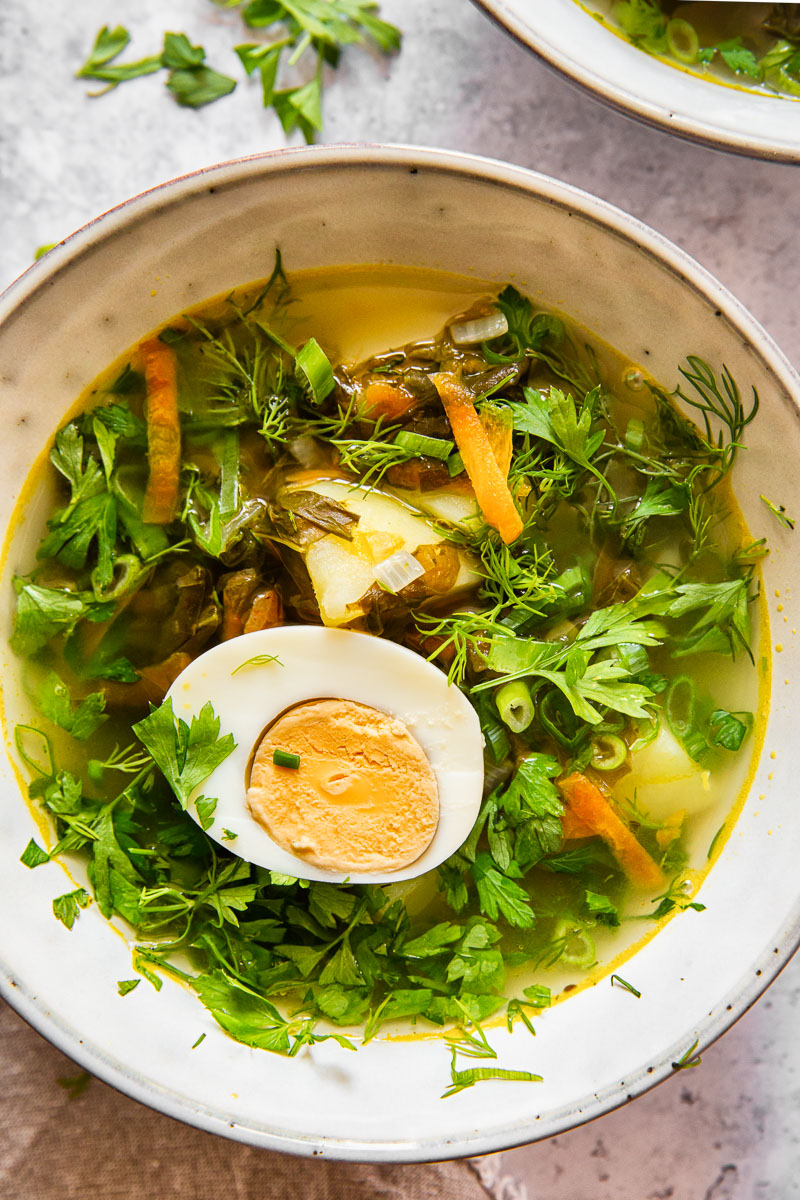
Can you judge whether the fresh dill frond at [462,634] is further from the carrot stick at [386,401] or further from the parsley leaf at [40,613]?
the parsley leaf at [40,613]

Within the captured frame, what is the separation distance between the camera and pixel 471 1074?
1.57 m

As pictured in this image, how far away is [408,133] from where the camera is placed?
1.82 meters

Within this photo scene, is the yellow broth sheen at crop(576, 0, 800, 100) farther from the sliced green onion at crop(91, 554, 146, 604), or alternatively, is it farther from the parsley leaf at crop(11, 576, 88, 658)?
the parsley leaf at crop(11, 576, 88, 658)

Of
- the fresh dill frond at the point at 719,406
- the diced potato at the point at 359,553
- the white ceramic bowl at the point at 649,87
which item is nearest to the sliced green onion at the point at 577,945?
the diced potato at the point at 359,553

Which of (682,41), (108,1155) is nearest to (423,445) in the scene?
(682,41)

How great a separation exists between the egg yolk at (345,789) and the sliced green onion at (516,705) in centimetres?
16

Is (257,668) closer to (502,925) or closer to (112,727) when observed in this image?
(112,727)

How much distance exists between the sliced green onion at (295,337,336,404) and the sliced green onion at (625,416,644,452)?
55cm

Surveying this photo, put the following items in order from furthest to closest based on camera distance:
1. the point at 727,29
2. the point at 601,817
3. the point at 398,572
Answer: the point at 727,29
the point at 601,817
the point at 398,572

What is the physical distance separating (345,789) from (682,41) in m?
1.53

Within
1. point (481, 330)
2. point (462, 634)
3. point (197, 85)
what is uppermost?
point (197, 85)

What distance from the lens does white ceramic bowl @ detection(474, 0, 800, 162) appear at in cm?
150

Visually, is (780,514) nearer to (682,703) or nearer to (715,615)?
(715,615)

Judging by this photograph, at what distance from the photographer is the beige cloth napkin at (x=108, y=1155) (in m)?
1.76
